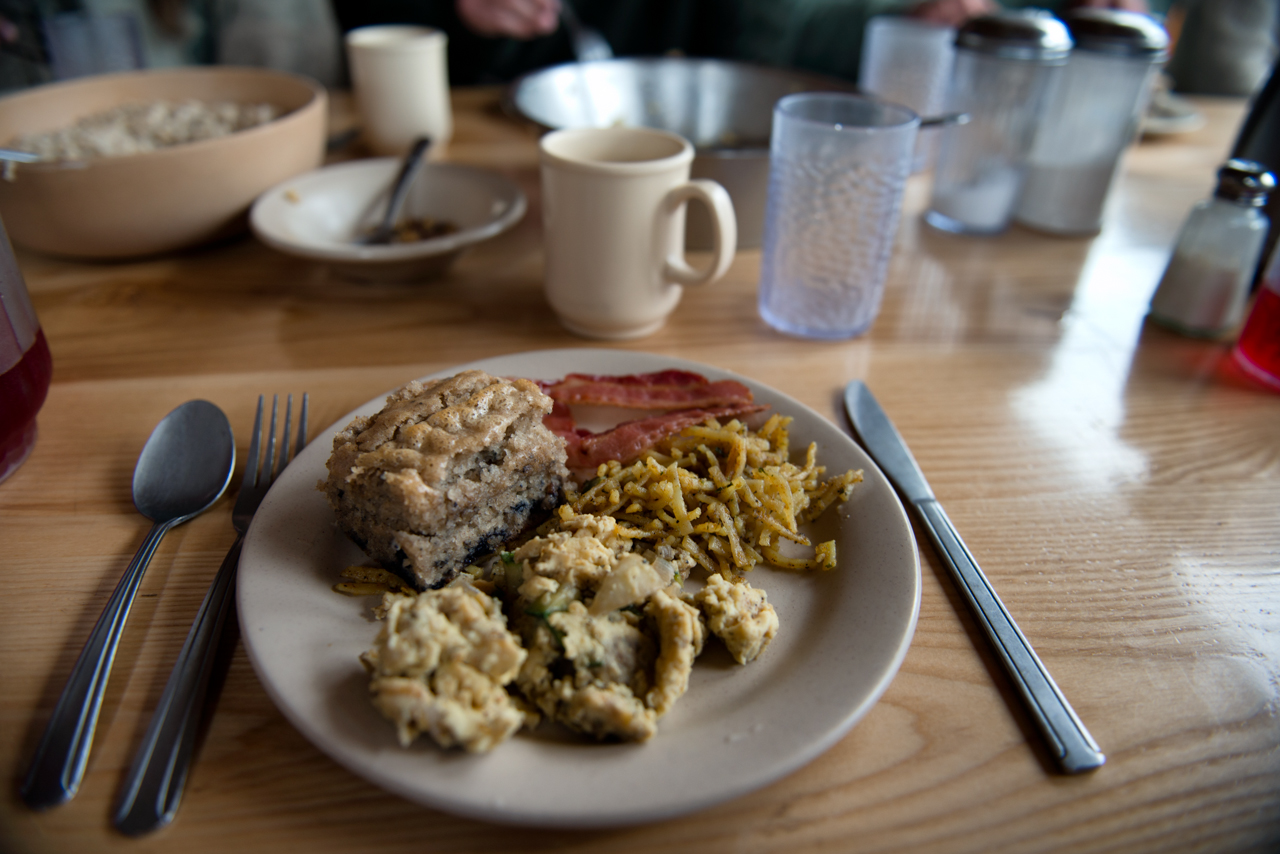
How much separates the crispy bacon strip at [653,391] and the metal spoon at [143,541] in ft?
2.24

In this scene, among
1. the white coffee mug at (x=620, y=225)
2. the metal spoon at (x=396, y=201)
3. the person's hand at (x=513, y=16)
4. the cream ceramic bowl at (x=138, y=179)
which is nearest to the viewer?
the white coffee mug at (x=620, y=225)

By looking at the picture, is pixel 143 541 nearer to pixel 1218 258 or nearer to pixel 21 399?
pixel 21 399

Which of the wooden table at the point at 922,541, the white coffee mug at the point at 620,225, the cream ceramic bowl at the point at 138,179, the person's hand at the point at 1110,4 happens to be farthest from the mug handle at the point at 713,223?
the person's hand at the point at 1110,4

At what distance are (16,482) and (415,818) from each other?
45.4 inches

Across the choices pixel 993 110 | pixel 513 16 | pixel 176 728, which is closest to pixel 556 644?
pixel 176 728

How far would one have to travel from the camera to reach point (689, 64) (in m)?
2.93

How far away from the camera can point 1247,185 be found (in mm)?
1786

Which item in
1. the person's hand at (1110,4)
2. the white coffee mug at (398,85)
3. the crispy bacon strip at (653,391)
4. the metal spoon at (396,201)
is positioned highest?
the person's hand at (1110,4)

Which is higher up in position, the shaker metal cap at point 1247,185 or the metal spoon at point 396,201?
the shaker metal cap at point 1247,185

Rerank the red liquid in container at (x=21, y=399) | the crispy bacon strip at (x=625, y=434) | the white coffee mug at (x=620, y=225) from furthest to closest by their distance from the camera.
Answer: the white coffee mug at (x=620, y=225) < the crispy bacon strip at (x=625, y=434) < the red liquid in container at (x=21, y=399)

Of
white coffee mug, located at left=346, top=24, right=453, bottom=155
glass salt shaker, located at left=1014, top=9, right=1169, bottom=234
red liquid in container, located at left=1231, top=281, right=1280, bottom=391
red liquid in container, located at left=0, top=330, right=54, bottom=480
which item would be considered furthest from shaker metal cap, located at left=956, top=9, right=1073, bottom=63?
red liquid in container, located at left=0, top=330, right=54, bottom=480

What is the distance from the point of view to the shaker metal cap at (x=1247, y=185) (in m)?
1.79

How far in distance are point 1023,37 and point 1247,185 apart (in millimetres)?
868

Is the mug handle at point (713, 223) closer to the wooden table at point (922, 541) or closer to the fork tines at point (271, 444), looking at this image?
the wooden table at point (922, 541)
